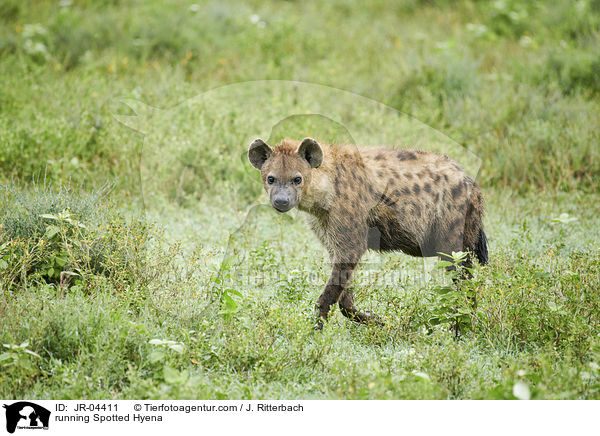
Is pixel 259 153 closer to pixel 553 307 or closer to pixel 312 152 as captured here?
pixel 312 152

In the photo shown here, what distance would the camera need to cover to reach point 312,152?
455 cm

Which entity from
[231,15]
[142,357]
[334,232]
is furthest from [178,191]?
[231,15]

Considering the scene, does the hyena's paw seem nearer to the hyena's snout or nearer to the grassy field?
the grassy field

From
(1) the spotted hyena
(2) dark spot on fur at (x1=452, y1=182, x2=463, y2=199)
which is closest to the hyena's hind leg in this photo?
(1) the spotted hyena

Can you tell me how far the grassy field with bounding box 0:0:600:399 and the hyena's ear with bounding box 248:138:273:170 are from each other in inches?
31.1

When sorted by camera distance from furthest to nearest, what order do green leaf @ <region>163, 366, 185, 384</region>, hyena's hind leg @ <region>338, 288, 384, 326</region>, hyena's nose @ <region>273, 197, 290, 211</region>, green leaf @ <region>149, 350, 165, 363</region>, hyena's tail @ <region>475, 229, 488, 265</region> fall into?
hyena's tail @ <region>475, 229, 488, 265</region>
hyena's hind leg @ <region>338, 288, 384, 326</region>
hyena's nose @ <region>273, 197, 290, 211</region>
green leaf @ <region>149, 350, 165, 363</region>
green leaf @ <region>163, 366, 185, 384</region>

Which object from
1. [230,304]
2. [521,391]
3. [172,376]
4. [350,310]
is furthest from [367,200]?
[172,376]

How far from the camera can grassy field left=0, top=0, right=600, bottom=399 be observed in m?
3.87

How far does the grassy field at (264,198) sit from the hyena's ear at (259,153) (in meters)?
0.79

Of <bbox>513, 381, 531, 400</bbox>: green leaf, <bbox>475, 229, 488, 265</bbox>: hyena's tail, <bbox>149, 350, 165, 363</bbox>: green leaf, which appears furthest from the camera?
<bbox>475, 229, 488, 265</bbox>: hyena's tail

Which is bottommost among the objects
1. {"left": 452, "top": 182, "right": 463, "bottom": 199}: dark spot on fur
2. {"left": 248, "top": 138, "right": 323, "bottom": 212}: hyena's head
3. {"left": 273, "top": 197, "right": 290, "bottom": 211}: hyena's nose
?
{"left": 452, "top": 182, "right": 463, "bottom": 199}: dark spot on fur
